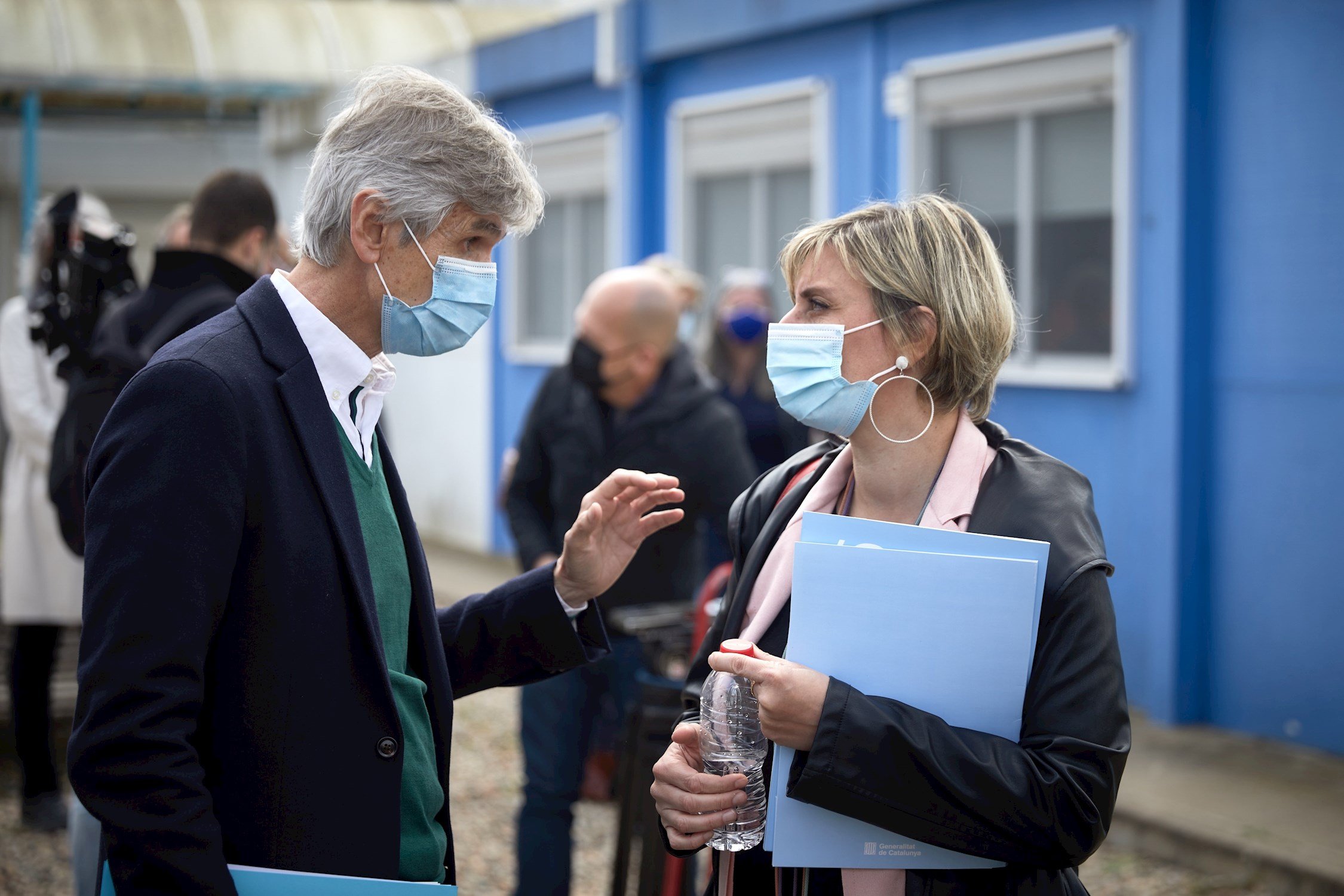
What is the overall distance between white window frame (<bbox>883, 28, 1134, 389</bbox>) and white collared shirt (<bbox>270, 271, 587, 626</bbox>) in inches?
162

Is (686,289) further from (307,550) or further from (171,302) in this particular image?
(307,550)

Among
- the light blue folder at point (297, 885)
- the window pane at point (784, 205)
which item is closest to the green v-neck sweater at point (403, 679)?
the light blue folder at point (297, 885)

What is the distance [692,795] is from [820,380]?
0.72 metres

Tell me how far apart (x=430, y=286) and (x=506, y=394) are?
32.6 ft

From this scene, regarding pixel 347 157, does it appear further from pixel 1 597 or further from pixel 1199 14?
pixel 1199 14

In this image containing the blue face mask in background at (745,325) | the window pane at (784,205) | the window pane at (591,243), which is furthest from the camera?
the window pane at (591,243)

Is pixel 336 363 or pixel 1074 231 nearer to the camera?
pixel 336 363

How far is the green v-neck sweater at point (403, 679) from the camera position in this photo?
2.01 metres

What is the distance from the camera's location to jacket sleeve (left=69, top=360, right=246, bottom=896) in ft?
5.37

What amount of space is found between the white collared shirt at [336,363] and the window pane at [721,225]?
7631mm

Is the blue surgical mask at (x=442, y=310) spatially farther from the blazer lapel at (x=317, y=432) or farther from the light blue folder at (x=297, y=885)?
the light blue folder at (x=297, y=885)

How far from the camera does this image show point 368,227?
2.00 metres

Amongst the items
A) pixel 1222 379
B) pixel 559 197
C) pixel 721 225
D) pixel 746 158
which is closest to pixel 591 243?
pixel 559 197

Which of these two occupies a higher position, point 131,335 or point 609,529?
point 131,335
